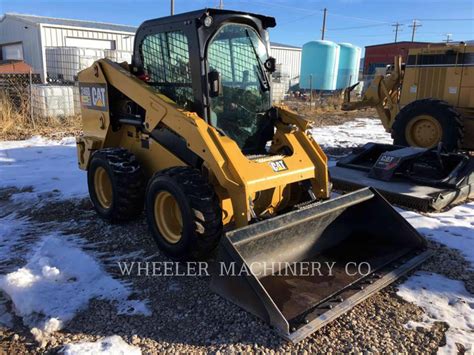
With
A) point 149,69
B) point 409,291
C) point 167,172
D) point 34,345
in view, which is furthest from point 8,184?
point 409,291

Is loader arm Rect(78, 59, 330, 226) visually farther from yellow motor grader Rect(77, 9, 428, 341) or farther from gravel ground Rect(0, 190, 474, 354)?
gravel ground Rect(0, 190, 474, 354)

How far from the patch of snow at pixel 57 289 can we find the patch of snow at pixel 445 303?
7.06ft

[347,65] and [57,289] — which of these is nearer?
[57,289]

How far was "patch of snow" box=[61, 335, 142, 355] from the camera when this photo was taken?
283cm

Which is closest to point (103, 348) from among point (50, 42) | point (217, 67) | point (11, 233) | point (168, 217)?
point (168, 217)

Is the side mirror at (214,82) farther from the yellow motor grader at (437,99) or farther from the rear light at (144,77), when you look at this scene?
the yellow motor grader at (437,99)

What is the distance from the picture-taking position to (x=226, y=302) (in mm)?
3449

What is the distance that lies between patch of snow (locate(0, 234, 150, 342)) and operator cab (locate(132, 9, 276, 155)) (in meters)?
1.75

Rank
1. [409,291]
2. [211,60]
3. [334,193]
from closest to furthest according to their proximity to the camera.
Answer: [409,291] < [211,60] < [334,193]

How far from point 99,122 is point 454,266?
14.1 ft

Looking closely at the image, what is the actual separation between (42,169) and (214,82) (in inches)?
189

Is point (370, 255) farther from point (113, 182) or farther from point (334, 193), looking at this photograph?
point (113, 182)

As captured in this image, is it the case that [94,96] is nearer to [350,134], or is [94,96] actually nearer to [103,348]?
[103,348]

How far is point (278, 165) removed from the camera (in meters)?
4.12
